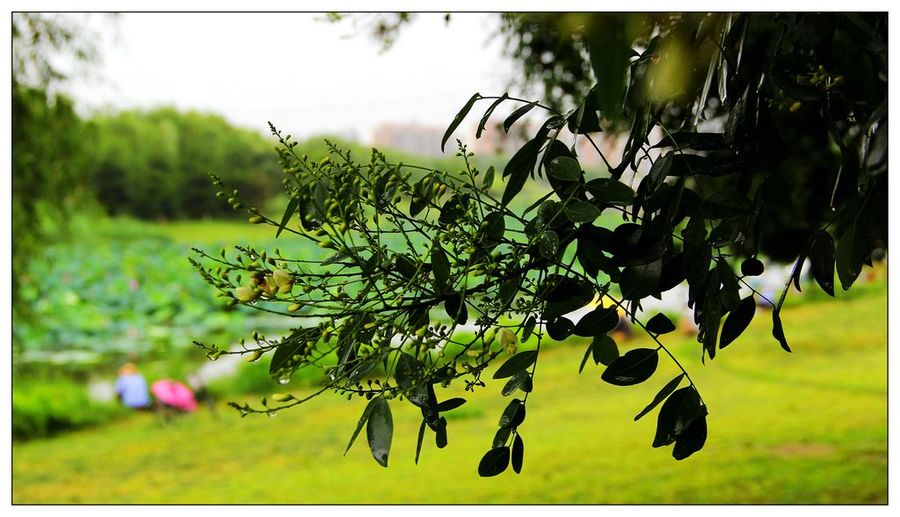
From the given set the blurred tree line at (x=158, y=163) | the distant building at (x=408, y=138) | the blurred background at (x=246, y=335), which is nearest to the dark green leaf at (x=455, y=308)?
the blurred background at (x=246, y=335)

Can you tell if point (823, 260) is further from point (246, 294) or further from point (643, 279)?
point (246, 294)

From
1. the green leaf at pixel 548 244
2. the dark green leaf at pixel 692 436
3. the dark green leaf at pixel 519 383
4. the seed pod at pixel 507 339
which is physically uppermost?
the green leaf at pixel 548 244

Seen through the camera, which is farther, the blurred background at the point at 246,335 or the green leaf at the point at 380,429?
the blurred background at the point at 246,335

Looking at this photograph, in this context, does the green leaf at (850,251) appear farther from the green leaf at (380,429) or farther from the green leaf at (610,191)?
the green leaf at (380,429)

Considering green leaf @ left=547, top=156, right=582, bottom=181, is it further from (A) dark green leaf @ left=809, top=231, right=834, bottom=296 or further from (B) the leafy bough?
(A) dark green leaf @ left=809, top=231, right=834, bottom=296

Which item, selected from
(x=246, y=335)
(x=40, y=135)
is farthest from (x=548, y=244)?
(x=246, y=335)
